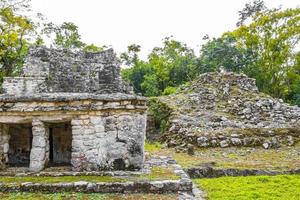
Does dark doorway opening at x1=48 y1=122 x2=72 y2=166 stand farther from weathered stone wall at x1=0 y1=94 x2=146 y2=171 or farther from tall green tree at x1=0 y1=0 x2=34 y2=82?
tall green tree at x1=0 y1=0 x2=34 y2=82

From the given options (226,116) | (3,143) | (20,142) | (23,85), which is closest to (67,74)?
(23,85)

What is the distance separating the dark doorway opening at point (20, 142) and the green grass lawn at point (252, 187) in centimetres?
418

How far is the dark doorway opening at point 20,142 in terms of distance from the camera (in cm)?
758

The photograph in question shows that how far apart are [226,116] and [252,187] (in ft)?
25.3

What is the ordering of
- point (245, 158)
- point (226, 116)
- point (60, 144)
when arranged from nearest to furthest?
point (60, 144), point (245, 158), point (226, 116)

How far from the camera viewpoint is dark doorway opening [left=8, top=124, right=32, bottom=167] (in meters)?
7.58

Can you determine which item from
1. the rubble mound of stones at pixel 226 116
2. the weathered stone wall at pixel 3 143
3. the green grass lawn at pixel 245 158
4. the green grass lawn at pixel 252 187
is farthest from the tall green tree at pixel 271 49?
the weathered stone wall at pixel 3 143

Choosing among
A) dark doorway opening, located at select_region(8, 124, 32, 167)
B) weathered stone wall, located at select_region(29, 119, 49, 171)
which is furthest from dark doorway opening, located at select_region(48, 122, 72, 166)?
weathered stone wall, located at select_region(29, 119, 49, 171)

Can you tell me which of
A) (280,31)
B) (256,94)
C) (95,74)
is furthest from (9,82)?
(280,31)

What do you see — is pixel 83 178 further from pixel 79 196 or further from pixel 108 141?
pixel 108 141

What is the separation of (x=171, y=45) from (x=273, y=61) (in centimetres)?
870

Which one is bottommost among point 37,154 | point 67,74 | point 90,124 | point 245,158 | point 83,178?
point 245,158

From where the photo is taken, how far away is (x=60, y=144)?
300 inches

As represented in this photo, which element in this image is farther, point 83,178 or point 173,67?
point 173,67
